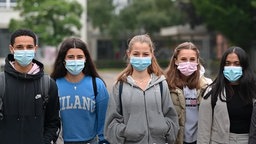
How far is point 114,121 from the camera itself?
4.76 meters

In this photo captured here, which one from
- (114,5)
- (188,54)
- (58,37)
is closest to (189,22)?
(114,5)

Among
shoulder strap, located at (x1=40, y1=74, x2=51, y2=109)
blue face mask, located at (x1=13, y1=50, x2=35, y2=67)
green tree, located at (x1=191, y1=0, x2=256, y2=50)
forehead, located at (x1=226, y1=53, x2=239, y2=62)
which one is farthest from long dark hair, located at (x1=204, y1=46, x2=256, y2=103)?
green tree, located at (x1=191, y1=0, x2=256, y2=50)

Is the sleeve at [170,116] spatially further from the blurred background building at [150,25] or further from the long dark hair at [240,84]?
the blurred background building at [150,25]

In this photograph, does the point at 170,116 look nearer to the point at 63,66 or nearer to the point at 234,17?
the point at 63,66

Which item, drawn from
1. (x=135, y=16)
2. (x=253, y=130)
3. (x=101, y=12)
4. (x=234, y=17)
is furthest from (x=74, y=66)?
(x=101, y=12)

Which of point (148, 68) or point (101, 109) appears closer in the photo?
point (148, 68)

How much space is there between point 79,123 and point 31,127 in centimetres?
81

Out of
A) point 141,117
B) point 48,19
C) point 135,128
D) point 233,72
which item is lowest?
point 135,128

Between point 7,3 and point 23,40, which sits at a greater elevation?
point 7,3

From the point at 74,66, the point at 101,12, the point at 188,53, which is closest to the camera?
the point at 74,66

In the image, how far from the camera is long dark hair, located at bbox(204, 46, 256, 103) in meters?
4.97

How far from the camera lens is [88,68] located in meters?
5.28

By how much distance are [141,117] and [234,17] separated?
28.8 meters

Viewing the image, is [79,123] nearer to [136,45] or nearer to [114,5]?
[136,45]
